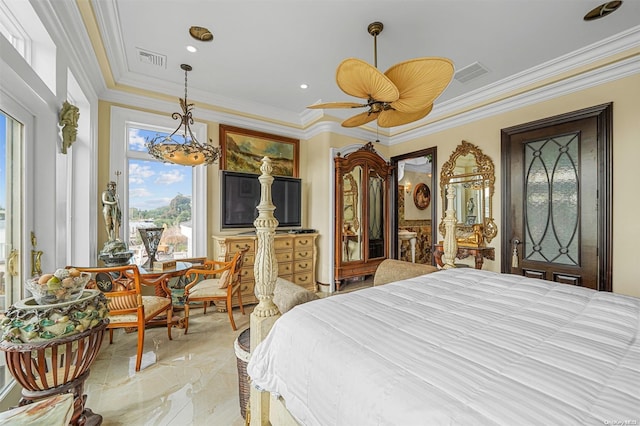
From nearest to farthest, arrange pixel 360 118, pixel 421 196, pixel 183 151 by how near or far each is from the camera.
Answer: pixel 360 118
pixel 183 151
pixel 421 196

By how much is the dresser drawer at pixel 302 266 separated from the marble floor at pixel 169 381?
1.41 metres

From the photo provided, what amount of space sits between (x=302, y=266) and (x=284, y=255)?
398 mm

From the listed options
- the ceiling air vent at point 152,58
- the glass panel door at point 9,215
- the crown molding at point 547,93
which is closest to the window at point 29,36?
the glass panel door at point 9,215

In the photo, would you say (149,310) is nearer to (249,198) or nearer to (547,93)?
(249,198)

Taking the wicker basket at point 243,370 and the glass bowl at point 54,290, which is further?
the wicker basket at point 243,370

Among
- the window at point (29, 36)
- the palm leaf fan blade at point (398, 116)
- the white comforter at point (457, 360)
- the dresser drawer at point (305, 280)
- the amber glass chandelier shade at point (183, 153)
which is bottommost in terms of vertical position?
the dresser drawer at point (305, 280)

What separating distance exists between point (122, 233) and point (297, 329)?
305 cm

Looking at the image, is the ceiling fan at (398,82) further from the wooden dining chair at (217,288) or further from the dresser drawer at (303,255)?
the dresser drawer at (303,255)

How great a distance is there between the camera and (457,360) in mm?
843

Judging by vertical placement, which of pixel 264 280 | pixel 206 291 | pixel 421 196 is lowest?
pixel 206 291

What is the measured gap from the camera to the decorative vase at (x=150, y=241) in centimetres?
259

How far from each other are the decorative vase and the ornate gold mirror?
3.72 meters

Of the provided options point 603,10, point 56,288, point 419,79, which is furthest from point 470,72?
point 56,288

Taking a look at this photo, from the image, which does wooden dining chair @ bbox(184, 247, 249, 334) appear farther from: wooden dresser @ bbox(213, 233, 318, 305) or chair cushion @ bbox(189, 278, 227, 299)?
wooden dresser @ bbox(213, 233, 318, 305)
